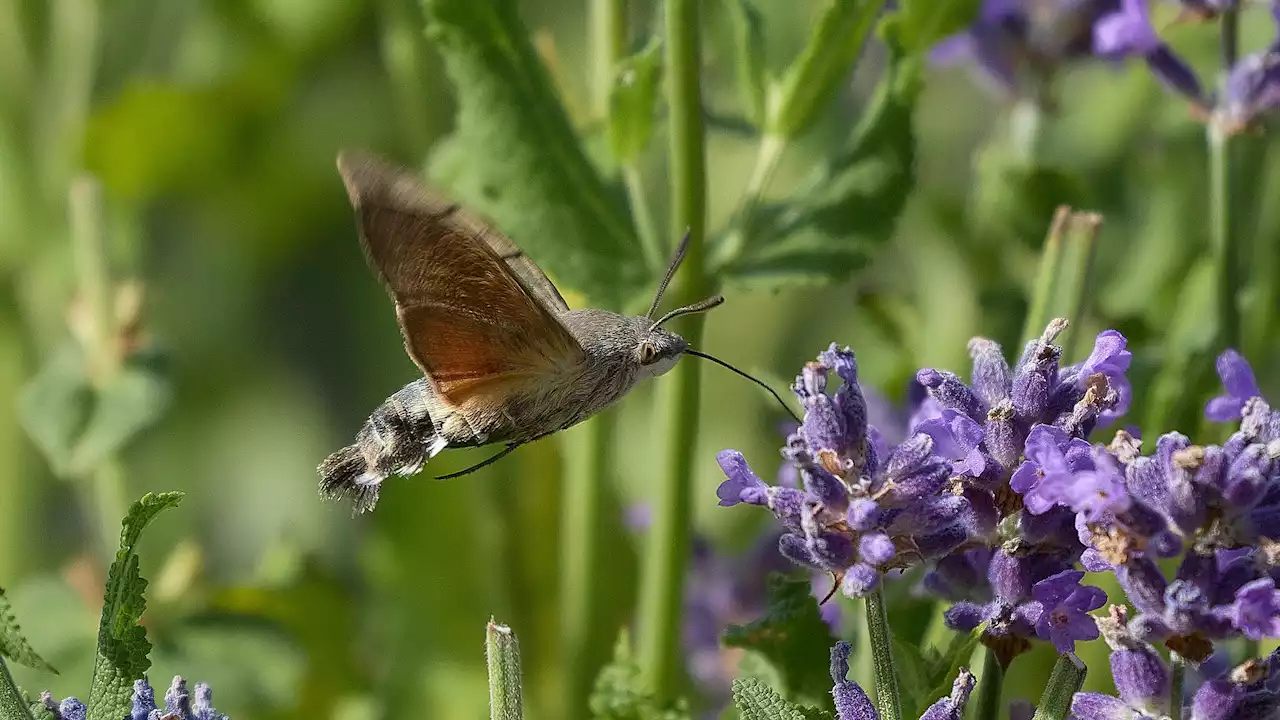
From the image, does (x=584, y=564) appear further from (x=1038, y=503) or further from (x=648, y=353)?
(x=1038, y=503)

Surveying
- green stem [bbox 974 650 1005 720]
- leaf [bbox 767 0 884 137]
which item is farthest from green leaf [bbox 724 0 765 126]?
green stem [bbox 974 650 1005 720]

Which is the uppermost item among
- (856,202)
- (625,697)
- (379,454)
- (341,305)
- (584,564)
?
(341,305)

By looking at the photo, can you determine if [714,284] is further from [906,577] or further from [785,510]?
[785,510]

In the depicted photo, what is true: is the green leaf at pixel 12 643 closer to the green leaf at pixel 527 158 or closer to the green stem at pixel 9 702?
the green stem at pixel 9 702

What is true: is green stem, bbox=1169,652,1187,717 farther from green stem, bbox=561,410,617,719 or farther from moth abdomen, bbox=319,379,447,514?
green stem, bbox=561,410,617,719

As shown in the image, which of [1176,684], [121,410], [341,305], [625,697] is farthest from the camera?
[341,305]

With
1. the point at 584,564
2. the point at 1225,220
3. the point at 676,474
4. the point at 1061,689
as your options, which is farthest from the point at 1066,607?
the point at 584,564

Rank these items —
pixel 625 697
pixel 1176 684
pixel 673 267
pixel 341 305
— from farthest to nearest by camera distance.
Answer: pixel 341 305
pixel 673 267
pixel 625 697
pixel 1176 684
